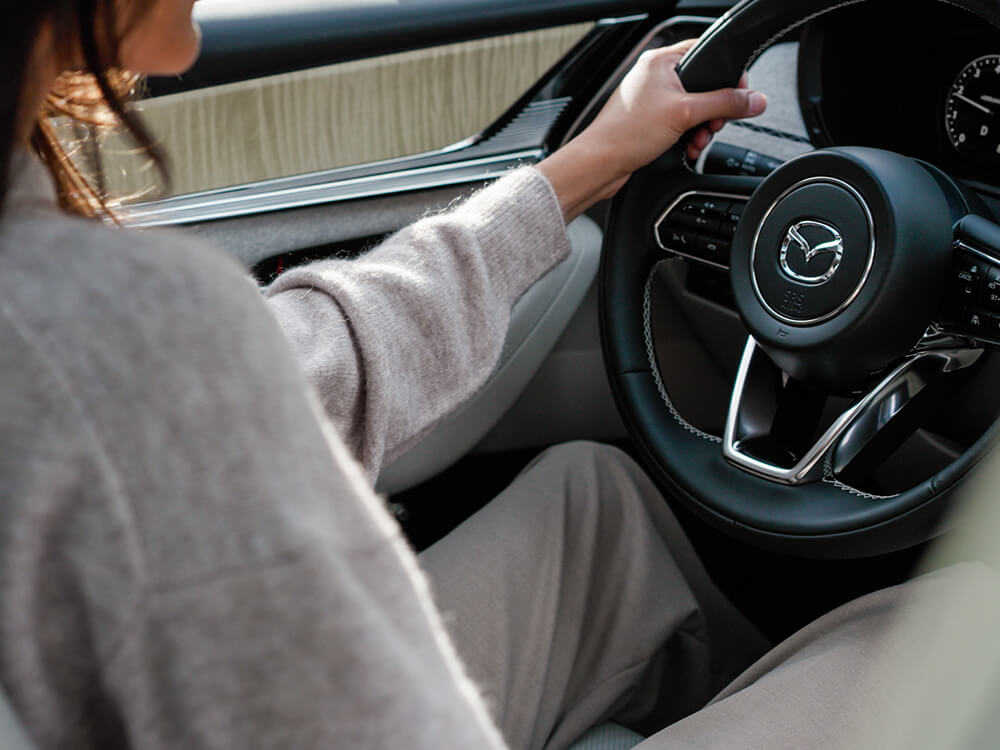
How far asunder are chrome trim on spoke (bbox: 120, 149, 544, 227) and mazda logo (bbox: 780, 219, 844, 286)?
1.55ft

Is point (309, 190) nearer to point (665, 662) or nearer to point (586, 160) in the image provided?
point (586, 160)

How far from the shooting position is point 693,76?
962mm

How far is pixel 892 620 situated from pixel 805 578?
1.24ft

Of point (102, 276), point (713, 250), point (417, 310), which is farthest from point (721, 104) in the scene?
point (102, 276)

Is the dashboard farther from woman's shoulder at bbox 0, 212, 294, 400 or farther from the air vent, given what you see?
woman's shoulder at bbox 0, 212, 294, 400

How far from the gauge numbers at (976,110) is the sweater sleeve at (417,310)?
1.29 ft

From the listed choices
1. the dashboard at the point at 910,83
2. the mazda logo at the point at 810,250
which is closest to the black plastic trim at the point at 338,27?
the dashboard at the point at 910,83

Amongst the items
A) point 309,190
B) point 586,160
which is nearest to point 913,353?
point 586,160

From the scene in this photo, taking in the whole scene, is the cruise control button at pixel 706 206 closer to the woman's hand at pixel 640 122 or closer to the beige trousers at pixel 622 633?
the woman's hand at pixel 640 122

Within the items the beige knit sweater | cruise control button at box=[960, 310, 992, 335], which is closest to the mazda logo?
cruise control button at box=[960, 310, 992, 335]

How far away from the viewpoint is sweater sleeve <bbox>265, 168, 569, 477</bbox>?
0.80 meters

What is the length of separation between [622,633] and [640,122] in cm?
46

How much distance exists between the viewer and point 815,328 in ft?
2.89

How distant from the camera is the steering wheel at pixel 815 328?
2.70ft
